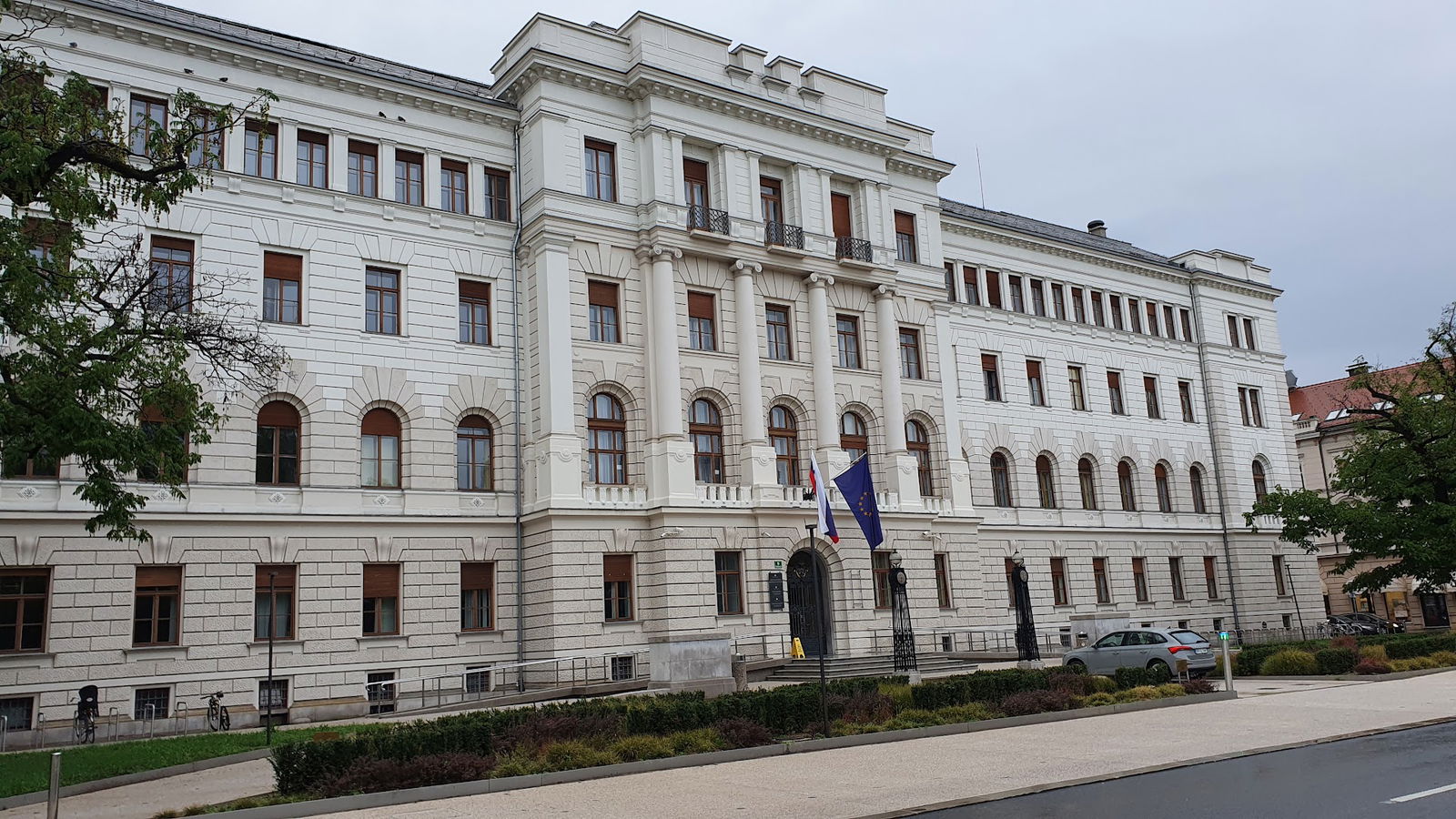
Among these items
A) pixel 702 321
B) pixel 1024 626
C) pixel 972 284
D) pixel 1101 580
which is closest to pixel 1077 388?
pixel 972 284

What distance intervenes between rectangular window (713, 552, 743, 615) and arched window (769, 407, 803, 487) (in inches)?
133

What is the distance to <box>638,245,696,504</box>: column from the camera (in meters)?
33.7

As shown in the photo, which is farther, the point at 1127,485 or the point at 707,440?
the point at 1127,485

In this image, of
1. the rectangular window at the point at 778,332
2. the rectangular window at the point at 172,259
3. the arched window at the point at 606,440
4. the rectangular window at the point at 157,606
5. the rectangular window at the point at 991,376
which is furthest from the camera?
the rectangular window at the point at 991,376

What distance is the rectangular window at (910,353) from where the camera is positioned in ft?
136

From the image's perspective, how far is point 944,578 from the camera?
41.0 meters

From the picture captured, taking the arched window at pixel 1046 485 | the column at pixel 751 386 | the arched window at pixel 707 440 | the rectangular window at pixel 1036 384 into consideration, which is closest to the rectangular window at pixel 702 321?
the column at pixel 751 386

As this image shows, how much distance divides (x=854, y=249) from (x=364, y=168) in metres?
16.3

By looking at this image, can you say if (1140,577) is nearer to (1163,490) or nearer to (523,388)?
(1163,490)

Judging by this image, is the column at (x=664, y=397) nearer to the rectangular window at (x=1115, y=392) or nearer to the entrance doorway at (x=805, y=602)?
the entrance doorway at (x=805, y=602)

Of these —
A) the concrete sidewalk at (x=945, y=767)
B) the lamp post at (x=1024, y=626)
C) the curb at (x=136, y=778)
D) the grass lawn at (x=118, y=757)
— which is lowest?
the concrete sidewalk at (x=945, y=767)

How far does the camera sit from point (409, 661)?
101 feet

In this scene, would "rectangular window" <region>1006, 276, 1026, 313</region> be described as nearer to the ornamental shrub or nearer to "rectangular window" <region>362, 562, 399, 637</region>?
the ornamental shrub

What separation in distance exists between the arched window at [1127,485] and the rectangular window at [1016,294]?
328 inches
